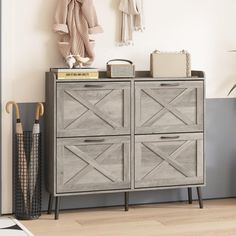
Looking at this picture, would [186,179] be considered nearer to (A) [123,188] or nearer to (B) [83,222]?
(A) [123,188]

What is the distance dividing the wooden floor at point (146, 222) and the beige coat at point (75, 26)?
4.05 ft

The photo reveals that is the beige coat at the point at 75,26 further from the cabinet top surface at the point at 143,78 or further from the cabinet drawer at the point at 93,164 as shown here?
the cabinet drawer at the point at 93,164

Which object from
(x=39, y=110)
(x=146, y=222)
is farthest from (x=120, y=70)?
(x=146, y=222)

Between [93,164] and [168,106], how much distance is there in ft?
2.43

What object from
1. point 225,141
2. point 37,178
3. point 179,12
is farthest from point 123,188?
point 179,12

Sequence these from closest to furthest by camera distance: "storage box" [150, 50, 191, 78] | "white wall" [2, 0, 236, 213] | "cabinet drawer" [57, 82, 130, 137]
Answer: "cabinet drawer" [57, 82, 130, 137] < "white wall" [2, 0, 236, 213] < "storage box" [150, 50, 191, 78]

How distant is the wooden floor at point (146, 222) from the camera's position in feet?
15.4

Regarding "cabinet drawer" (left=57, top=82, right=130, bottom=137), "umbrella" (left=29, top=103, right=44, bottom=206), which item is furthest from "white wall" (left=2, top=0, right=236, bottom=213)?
"cabinet drawer" (left=57, top=82, right=130, bottom=137)

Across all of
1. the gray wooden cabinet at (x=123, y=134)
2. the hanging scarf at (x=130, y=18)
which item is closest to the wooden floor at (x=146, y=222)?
the gray wooden cabinet at (x=123, y=134)

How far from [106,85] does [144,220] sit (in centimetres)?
104

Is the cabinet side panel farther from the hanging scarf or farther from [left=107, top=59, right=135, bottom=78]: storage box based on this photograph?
the hanging scarf

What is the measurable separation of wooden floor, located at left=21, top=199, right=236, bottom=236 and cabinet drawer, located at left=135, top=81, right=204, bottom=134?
0.65m

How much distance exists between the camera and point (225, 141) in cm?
582

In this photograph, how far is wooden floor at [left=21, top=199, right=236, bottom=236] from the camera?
470cm
